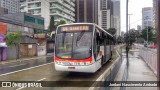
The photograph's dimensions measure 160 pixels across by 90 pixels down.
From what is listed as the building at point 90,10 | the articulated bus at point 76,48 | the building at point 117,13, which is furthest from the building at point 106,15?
the articulated bus at point 76,48

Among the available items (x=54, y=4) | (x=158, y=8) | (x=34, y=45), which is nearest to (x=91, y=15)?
(x=54, y=4)

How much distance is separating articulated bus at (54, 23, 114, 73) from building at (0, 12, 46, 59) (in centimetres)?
2045

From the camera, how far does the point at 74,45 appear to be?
11945 mm

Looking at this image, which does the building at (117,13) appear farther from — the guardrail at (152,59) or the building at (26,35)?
the guardrail at (152,59)

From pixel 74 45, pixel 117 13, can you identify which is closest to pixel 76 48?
pixel 74 45

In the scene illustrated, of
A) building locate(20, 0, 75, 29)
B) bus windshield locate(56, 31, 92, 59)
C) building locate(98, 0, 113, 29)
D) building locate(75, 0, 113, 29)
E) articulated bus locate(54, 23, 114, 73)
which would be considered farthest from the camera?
building locate(75, 0, 113, 29)

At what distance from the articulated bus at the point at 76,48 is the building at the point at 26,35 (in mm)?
20449

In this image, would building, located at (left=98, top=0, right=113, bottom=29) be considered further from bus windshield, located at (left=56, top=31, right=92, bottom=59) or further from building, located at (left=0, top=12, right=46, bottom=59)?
bus windshield, located at (left=56, top=31, right=92, bottom=59)

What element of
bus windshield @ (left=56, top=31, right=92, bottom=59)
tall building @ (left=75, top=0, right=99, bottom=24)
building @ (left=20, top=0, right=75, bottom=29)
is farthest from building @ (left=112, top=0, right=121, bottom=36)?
bus windshield @ (left=56, top=31, right=92, bottom=59)

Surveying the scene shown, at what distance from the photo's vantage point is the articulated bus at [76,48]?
11727 millimetres

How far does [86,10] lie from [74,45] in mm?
114997

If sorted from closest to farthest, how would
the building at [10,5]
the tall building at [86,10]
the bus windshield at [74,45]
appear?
the bus windshield at [74,45] < the building at [10,5] < the tall building at [86,10]

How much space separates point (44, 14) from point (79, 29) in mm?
72272

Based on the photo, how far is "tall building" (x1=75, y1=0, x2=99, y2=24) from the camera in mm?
116688
